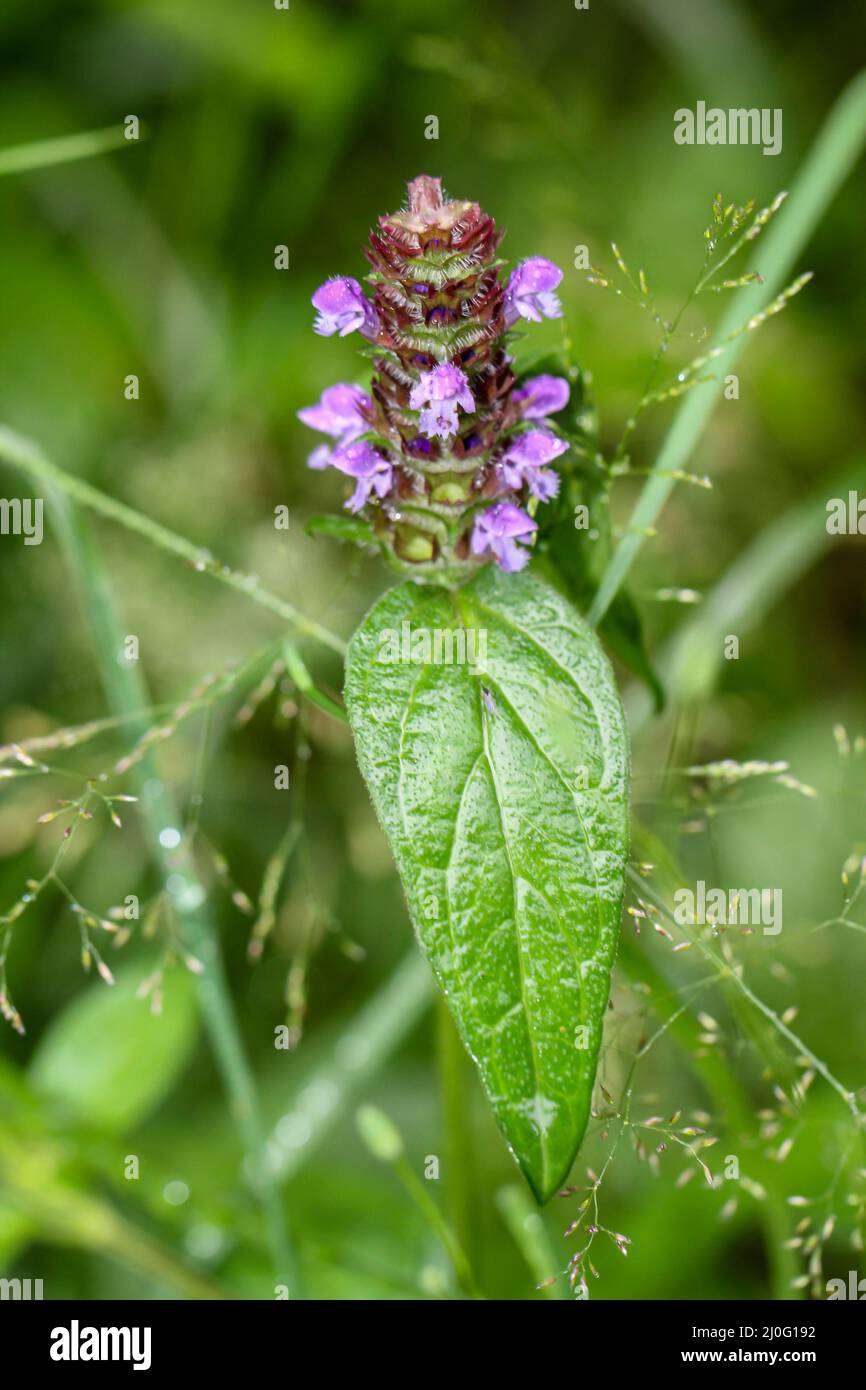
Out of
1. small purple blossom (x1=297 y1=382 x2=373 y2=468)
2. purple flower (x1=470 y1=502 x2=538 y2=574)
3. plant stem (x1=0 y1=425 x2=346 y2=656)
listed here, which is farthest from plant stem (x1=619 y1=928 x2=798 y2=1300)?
small purple blossom (x1=297 y1=382 x2=373 y2=468)

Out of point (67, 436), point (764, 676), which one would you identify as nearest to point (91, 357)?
point (67, 436)

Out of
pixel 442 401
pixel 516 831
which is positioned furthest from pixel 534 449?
pixel 516 831

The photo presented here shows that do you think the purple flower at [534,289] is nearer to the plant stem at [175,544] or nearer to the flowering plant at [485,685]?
the flowering plant at [485,685]

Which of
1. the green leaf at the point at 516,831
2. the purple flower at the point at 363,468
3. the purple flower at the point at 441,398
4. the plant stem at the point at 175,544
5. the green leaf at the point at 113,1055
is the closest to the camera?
the green leaf at the point at 516,831

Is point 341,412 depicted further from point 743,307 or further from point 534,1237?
point 534,1237

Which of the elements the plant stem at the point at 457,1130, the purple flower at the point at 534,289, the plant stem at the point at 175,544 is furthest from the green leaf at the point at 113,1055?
the purple flower at the point at 534,289
